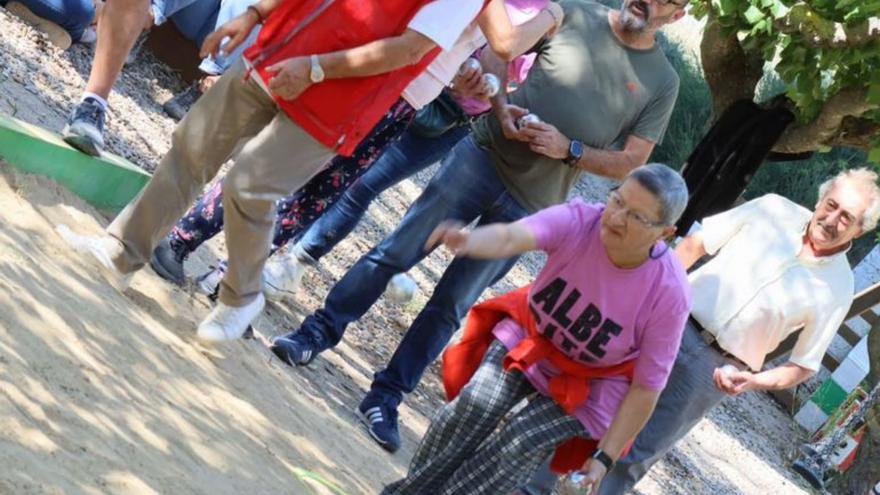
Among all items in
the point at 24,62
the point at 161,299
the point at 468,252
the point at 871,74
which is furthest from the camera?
the point at 871,74

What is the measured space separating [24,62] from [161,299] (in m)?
2.12

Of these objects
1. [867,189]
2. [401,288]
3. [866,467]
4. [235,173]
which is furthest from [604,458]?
[866,467]

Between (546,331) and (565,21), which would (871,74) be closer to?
(565,21)

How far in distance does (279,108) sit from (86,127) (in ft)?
3.62

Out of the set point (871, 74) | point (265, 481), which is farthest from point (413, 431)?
point (871, 74)

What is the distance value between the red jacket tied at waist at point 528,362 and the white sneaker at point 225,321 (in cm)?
70

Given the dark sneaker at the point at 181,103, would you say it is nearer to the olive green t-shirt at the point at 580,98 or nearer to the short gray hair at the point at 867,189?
the olive green t-shirt at the point at 580,98

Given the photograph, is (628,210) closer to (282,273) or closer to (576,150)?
(576,150)

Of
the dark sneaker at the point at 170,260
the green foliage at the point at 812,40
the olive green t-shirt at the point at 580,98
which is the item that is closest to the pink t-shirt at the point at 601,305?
the olive green t-shirt at the point at 580,98

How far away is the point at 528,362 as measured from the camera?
482cm

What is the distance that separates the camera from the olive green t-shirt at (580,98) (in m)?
5.70

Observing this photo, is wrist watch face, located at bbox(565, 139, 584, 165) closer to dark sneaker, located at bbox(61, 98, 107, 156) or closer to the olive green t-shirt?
the olive green t-shirt

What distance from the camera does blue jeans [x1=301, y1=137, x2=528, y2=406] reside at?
226 inches

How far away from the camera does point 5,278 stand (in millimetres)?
4633
